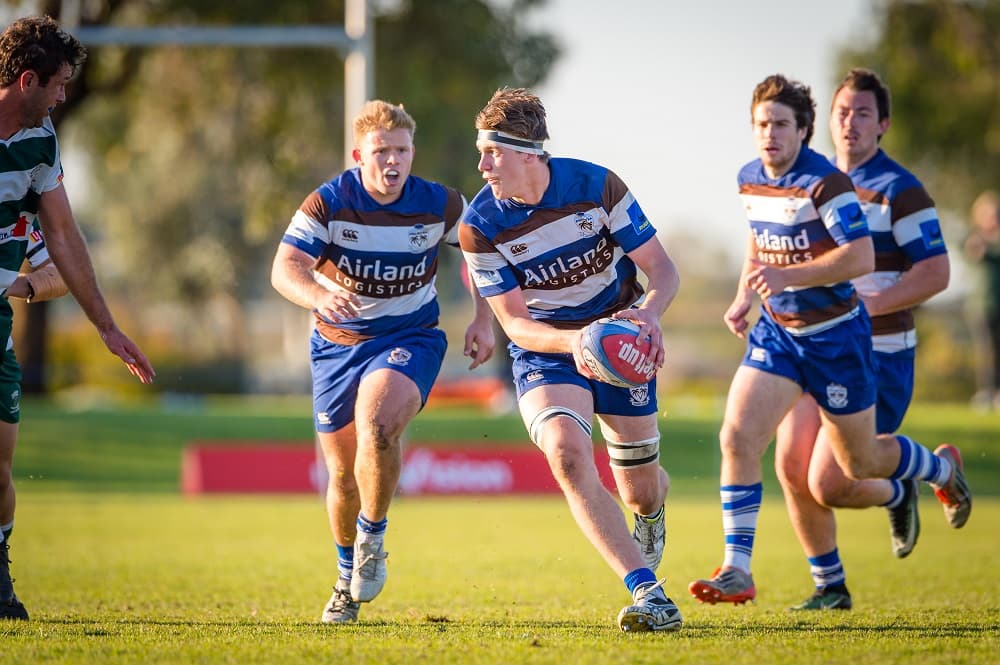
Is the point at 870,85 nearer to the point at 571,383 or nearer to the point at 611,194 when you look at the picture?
the point at 611,194

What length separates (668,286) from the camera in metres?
6.10

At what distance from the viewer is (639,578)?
18.6 ft

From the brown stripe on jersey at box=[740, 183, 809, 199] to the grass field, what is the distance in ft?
7.31

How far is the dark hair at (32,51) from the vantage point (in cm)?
596

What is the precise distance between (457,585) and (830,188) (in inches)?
143

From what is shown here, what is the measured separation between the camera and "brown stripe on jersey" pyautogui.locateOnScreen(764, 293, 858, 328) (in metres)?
6.89

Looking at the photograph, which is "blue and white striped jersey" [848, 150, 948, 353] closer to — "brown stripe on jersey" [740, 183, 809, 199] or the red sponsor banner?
"brown stripe on jersey" [740, 183, 809, 199]

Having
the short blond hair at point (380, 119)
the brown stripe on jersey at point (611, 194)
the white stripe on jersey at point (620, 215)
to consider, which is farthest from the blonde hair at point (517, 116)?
the short blond hair at point (380, 119)

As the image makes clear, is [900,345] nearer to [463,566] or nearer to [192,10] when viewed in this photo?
[463,566]

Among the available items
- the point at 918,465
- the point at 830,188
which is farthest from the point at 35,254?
the point at 918,465

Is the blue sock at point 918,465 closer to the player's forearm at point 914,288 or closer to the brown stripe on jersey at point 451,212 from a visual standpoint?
the player's forearm at point 914,288

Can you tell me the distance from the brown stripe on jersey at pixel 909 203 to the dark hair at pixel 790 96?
77 centimetres

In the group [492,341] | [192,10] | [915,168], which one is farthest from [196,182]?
[492,341]

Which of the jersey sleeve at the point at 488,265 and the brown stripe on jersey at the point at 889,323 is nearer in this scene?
the jersey sleeve at the point at 488,265
